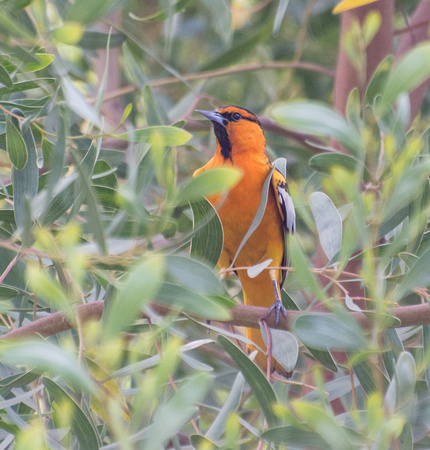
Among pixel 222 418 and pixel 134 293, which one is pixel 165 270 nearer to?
pixel 134 293

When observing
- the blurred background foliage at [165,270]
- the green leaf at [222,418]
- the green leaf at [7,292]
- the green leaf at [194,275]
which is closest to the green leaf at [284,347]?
the blurred background foliage at [165,270]

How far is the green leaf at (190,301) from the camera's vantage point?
0.80m

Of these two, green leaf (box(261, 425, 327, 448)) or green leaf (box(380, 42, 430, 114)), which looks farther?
green leaf (box(261, 425, 327, 448))

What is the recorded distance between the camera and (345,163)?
1391mm

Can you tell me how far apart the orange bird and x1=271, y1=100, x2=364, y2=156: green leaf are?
2.63 ft

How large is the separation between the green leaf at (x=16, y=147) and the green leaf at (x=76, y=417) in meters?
0.37

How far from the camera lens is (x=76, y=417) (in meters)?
1.00

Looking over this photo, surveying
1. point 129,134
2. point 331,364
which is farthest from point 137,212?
point 331,364

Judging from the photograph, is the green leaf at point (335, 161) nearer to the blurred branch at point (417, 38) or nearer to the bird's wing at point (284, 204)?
the bird's wing at point (284, 204)

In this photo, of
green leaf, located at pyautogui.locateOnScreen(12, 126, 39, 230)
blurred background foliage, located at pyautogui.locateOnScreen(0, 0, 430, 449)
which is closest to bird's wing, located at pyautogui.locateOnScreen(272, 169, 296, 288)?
blurred background foliage, located at pyautogui.locateOnScreen(0, 0, 430, 449)

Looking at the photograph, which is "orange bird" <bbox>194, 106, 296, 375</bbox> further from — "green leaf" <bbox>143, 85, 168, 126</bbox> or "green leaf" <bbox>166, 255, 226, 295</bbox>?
"green leaf" <bbox>166, 255, 226, 295</bbox>

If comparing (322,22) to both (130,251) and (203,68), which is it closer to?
(203,68)

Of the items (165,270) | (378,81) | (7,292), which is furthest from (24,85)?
(378,81)

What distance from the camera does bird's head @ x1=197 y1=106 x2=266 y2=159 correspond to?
226 cm
